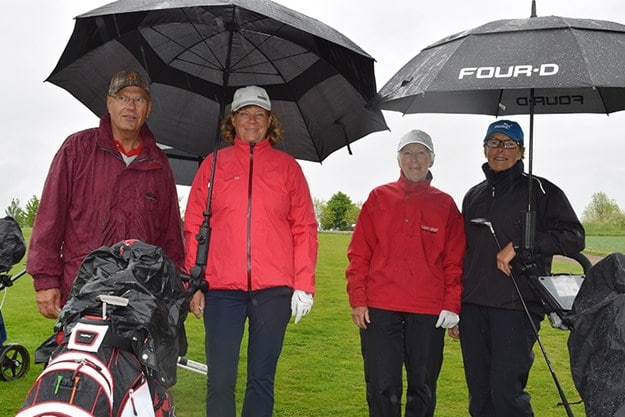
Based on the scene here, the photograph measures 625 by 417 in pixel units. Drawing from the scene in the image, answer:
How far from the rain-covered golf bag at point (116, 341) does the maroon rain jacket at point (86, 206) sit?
1.56 ft

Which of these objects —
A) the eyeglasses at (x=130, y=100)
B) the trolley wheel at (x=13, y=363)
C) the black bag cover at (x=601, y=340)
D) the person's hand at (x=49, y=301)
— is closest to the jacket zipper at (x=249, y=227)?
the eyeglasses at (x=130, y=100)

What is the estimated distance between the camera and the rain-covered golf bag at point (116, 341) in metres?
2.14

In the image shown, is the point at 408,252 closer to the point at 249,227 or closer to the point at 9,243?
the point at 249,227

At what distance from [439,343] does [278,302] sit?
0.98 meters

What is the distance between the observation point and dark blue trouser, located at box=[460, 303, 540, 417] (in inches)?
134

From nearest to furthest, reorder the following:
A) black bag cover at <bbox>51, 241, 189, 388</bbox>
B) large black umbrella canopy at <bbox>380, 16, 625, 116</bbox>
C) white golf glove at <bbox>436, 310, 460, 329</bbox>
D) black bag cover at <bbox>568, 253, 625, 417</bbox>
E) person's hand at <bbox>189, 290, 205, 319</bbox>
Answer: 1. black bag cover at <bbox>568, 253, 625, 417</bbox>
2. black bag cover at <bbox>51, 241, 189, 388</bbox>
3. large black umbrella canopy at <bbox>380, 16, 625, 116</bbox>
4. person's hand at <bbox>189, 290, 205, 319</bbox>
5. white golf glove at <bbox>436, 310, 460, 329</bbox>

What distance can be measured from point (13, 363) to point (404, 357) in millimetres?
3522

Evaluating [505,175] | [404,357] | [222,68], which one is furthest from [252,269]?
[505,175]

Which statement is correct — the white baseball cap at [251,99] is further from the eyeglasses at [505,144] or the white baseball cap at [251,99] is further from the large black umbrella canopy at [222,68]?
the eyeglasses at [505,144]

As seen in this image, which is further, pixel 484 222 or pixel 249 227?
pixel 484 222

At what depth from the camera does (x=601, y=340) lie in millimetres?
2076

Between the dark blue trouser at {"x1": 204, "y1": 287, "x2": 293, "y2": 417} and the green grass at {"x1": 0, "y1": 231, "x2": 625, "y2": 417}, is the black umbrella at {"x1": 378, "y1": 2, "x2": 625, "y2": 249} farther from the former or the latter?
the green grass at {"x1": 0, "y1": 231, "x2": 625, "y2": 417}

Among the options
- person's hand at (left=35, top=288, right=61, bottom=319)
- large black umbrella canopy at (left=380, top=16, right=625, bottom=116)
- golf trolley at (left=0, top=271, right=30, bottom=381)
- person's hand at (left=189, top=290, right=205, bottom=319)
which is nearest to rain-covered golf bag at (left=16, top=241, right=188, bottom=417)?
person's hand at (left=189, top=290, right=205, bottom=319)

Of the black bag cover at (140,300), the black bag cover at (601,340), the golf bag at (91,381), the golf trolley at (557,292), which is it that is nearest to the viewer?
the black bag cover at (601,340)
